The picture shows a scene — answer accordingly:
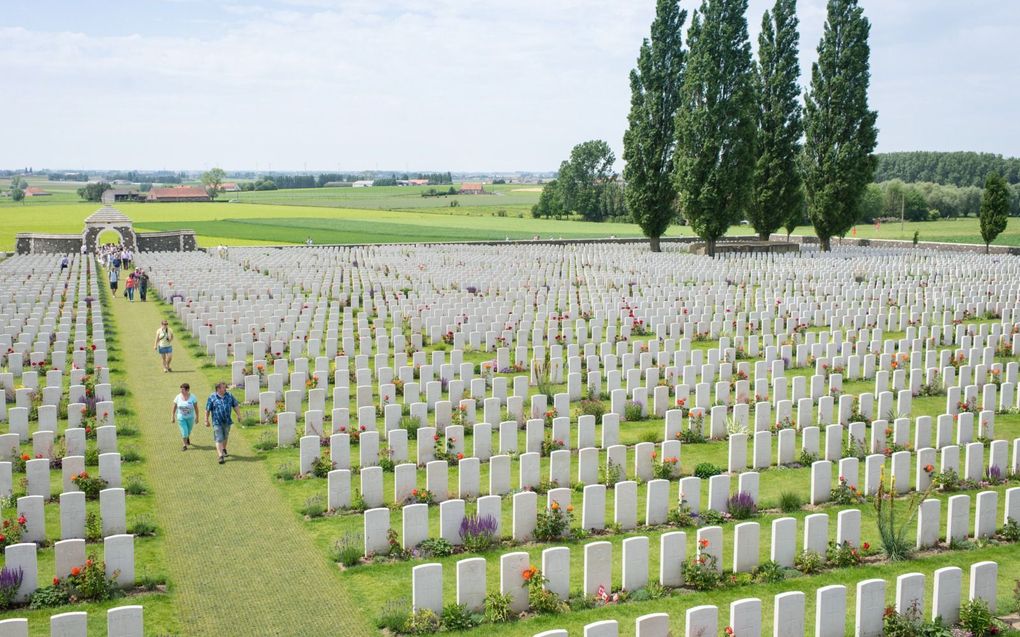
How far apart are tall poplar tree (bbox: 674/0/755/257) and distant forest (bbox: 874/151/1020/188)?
10119 centimetres

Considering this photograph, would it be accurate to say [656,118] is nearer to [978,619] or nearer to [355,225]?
[978,619]

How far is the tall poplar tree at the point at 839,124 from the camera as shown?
50.0 m

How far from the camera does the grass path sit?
29.8 ft

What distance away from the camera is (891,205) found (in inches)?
4237

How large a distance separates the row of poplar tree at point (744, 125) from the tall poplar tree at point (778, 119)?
0.06 meters

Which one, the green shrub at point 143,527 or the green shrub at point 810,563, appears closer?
the green shrub at point 810,563

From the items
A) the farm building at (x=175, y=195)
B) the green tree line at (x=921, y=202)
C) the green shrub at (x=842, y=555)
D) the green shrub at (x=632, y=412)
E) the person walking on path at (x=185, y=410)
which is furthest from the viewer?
the farm building at (x=175, y=195)

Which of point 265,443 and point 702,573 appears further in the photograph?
point 265,443

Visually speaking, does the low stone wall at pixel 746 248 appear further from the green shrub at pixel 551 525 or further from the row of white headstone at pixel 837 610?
the row of white headstone at pixel 837 610

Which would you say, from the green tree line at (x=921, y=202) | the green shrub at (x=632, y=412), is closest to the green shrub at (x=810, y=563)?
the green shrub at (x=632, y=412)

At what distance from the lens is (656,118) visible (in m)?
50.8

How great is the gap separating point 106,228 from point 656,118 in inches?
1315

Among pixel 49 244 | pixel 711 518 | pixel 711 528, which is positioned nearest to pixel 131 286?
pixel 49 244

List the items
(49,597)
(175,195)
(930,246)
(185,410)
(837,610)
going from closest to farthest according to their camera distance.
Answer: (837,610)
(49,597)
(185,410)
(930,246)
(175,195)
